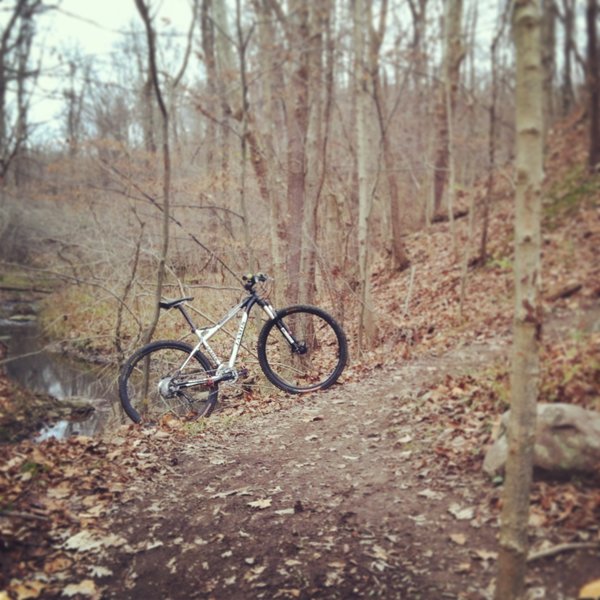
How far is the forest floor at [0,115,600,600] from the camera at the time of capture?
111 inches

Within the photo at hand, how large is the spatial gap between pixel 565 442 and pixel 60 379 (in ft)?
42.3

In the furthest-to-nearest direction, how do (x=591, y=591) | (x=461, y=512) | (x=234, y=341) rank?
(x=234, y=341)
(x=461, y=512)
(x=591, y=591)

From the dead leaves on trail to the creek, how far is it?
10.3 feet

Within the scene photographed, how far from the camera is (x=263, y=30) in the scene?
11.8 metres

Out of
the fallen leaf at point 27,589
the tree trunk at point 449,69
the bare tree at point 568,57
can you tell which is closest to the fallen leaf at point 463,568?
the fallen leaf at point 27,589

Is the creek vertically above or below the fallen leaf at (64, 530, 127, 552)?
below

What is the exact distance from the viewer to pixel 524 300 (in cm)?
223

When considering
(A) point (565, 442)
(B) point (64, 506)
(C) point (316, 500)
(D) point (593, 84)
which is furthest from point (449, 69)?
(B) point (64, 506)

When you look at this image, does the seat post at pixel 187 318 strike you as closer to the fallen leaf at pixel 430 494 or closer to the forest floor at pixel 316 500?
the forest floor at pixel 316 500

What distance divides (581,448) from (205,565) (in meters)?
2.23

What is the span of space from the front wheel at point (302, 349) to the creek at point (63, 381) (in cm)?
A: 256

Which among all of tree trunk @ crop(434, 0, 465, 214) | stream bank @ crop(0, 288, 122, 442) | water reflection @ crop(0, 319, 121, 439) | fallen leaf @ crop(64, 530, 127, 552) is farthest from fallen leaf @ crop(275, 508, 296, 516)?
tree trunk @ crop(434, 0, 465, 214)

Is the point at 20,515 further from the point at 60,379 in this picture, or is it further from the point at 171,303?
the point at 60,379

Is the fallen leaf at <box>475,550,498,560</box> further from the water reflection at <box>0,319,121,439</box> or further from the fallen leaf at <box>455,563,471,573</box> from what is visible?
the water reflection at <box>0,319,121,439</box>
